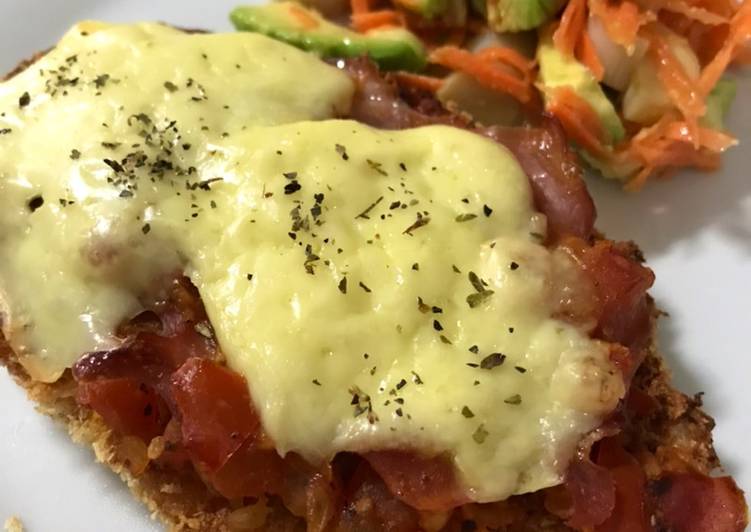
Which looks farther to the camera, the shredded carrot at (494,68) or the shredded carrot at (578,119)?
the shredded carrot at (494,68)

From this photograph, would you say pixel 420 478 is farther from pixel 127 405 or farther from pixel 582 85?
pixel 582 85

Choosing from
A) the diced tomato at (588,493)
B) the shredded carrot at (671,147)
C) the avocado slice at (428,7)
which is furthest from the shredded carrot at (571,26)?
the diced tomato at (588,493)

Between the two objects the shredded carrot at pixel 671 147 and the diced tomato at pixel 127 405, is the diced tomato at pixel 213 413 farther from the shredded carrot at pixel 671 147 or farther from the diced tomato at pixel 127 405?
the shredded carrot at pixel 671 147

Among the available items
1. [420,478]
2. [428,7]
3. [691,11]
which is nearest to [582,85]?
[691,11]

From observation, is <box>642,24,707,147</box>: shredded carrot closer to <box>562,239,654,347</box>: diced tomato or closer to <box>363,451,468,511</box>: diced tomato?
A: <box>562,239,654,347</box>: diced tomato

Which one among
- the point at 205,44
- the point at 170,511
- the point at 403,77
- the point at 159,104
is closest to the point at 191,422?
the point at 170,511

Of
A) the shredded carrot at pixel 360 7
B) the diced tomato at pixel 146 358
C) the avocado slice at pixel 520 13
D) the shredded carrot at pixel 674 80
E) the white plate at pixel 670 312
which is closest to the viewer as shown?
the diced tomato at pixel 146 358

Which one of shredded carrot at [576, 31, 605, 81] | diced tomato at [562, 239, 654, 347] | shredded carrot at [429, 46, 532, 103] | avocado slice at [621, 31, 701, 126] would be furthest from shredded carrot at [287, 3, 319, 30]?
diced tomato at [562, 239, 654, 347]
